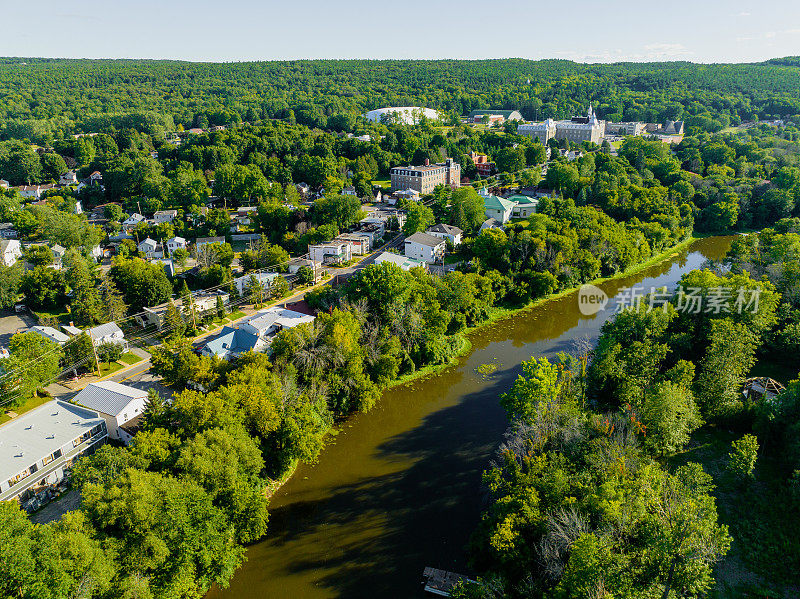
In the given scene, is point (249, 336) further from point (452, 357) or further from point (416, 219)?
point (416, 219)

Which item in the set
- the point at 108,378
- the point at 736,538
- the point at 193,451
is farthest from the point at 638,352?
the point at 108,378

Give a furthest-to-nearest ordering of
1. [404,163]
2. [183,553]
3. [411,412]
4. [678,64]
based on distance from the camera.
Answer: [678,64]
[404,163]
[411,412]
[183,553]

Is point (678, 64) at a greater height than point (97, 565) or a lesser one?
greater

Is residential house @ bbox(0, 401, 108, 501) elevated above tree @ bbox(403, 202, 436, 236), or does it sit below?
below

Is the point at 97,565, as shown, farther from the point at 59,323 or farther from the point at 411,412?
the point at 59,323

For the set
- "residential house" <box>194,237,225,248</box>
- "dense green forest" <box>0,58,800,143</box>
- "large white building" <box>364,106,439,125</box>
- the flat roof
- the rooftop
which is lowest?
the flat roof

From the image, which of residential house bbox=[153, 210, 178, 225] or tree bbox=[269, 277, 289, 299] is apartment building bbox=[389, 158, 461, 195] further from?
tree bbox=[269, 277, 289, 299]

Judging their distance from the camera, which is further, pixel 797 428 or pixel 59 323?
pixel 59 323
